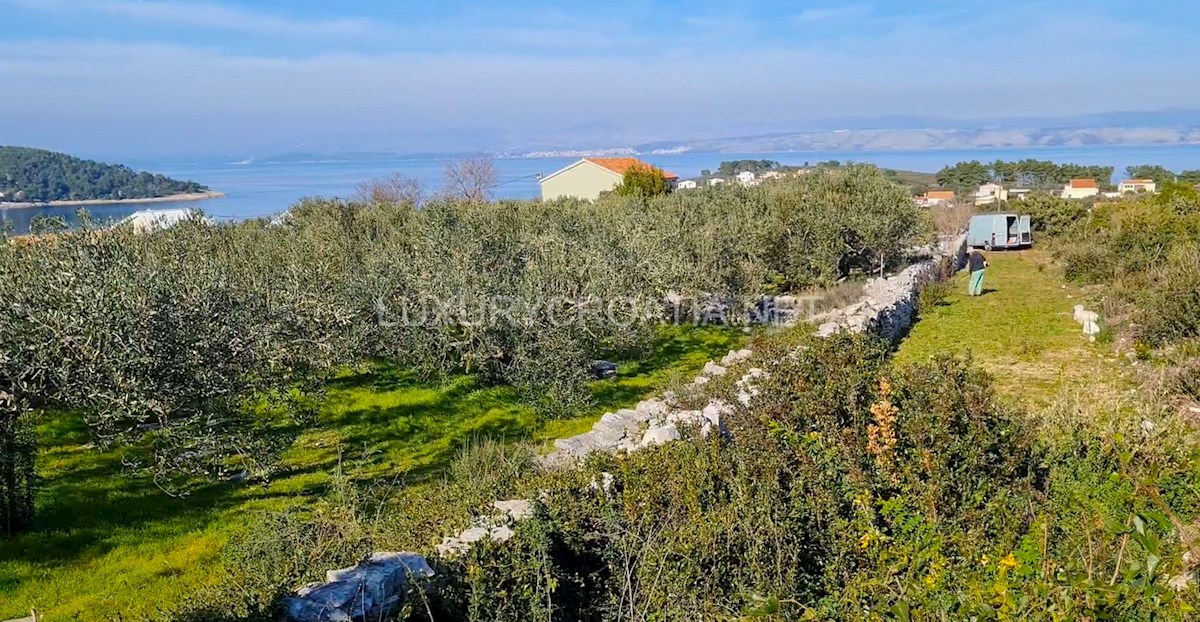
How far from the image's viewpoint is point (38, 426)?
1014cm

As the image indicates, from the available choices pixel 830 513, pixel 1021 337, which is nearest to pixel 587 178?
pixel 1021 337

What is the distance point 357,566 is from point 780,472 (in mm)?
3364

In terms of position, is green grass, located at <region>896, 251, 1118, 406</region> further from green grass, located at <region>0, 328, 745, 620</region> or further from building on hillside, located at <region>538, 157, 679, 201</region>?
building on hillside, located at <region>538, 157, 679, 201</region>

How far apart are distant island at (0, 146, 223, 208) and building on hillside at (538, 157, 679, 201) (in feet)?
84.2

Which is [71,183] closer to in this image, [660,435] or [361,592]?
[660,435]

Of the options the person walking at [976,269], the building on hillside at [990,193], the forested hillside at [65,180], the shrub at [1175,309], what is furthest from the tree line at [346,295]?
the building on hillside at [990,193]

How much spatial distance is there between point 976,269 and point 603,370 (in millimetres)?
18588

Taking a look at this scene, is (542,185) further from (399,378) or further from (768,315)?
(399,378)

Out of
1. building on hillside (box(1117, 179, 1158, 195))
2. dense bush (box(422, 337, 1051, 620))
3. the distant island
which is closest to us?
dense bush (box(422, 337, 1051, 620))

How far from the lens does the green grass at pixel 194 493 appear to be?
6.30 meters

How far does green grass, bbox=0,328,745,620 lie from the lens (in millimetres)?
6297

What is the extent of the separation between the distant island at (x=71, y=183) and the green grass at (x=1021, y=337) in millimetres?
25691

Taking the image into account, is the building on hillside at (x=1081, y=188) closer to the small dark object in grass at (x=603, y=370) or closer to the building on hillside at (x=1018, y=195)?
the building on hillside at (x=1018, y=195)

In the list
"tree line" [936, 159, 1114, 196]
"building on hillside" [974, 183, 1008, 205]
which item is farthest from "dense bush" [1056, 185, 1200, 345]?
"tree line" [936, 159, 1114, 196]
